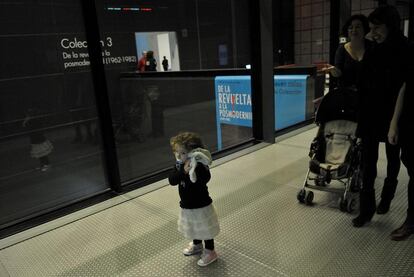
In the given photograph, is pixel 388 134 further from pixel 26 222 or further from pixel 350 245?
pixel 26 222

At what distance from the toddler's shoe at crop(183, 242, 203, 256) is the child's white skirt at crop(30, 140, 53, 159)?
1588 mm

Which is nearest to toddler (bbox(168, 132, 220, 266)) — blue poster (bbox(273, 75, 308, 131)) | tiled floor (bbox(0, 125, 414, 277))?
tiled floor (bbox(0, 125, 414, 277))

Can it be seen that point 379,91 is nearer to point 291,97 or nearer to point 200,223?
point 200,223

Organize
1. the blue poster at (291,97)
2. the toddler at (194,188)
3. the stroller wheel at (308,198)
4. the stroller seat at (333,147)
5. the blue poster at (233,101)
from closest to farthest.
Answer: the toddler at (194,188)
the stroller seat at (333,147)
the stroller wheel at (308,198)
the blue poster at (233,101)
the blue poster at (291,97)

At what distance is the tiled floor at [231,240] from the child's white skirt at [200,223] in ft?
0.74

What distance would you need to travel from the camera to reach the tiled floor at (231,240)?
2.18 m

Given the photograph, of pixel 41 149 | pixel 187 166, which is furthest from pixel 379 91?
pixel 41 149

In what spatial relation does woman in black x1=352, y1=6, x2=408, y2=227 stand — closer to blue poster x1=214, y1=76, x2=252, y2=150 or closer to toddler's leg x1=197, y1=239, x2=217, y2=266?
toddler's leg x1=197, y1=239, x2=217, y2=266

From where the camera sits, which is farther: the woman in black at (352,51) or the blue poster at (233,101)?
the blue poster at (233,101)

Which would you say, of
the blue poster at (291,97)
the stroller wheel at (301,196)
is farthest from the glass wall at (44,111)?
the blue poster at (291,97)

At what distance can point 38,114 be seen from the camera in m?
2.91

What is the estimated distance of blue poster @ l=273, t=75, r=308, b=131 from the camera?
227 inches

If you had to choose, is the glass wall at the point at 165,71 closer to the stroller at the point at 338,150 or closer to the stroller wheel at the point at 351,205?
the stroller at the point at 338,150

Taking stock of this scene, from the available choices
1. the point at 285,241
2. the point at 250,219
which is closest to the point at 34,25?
the point at 250,219
